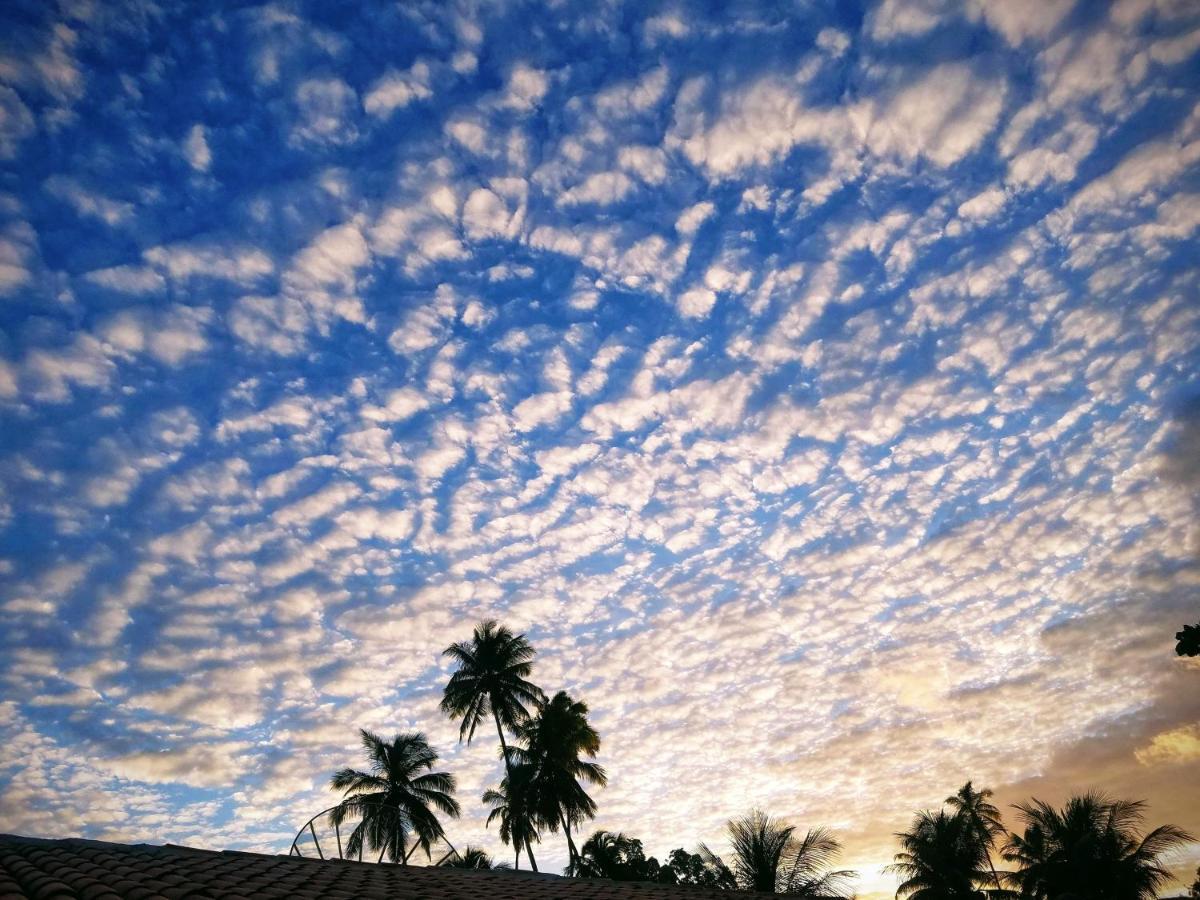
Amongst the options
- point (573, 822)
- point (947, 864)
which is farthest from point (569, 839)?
point (947, 864)

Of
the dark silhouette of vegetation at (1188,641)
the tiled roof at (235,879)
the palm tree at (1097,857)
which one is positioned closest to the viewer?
the tiled roof at (235,879)

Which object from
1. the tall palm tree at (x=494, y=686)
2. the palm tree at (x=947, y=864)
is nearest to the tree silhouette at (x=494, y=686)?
the tall palm tree at (x=494, y=686)

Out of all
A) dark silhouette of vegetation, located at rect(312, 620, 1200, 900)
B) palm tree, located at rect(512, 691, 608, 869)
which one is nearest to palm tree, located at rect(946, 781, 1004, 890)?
dark silhouette of vegetation, located at rect(312, 620, 1200, 900)

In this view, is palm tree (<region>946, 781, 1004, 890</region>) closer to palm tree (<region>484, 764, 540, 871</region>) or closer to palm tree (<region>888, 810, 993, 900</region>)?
palm tree (<region>888, 810, 993, 900</region>)

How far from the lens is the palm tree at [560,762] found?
38.1 m

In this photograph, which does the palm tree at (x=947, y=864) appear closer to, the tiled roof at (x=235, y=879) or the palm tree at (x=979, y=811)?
the palm tree at (x=979, y=811)

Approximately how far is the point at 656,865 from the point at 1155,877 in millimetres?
25073

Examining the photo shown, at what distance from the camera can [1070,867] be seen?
32.3m

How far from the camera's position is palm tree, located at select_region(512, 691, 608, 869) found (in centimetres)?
3806

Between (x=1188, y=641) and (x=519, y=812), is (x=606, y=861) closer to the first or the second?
(x=519, y=812)

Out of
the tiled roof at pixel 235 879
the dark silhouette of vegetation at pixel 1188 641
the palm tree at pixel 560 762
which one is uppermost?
the palm tree at pixel 560 762

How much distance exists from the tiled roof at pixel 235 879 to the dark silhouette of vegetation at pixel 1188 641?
11.2m

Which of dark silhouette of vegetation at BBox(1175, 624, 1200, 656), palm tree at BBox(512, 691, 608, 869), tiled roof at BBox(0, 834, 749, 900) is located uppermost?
palm tree at BBox(512, 691, 608, 869)

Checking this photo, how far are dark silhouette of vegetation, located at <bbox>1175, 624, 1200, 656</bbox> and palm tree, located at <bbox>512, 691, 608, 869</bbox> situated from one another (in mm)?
32070
